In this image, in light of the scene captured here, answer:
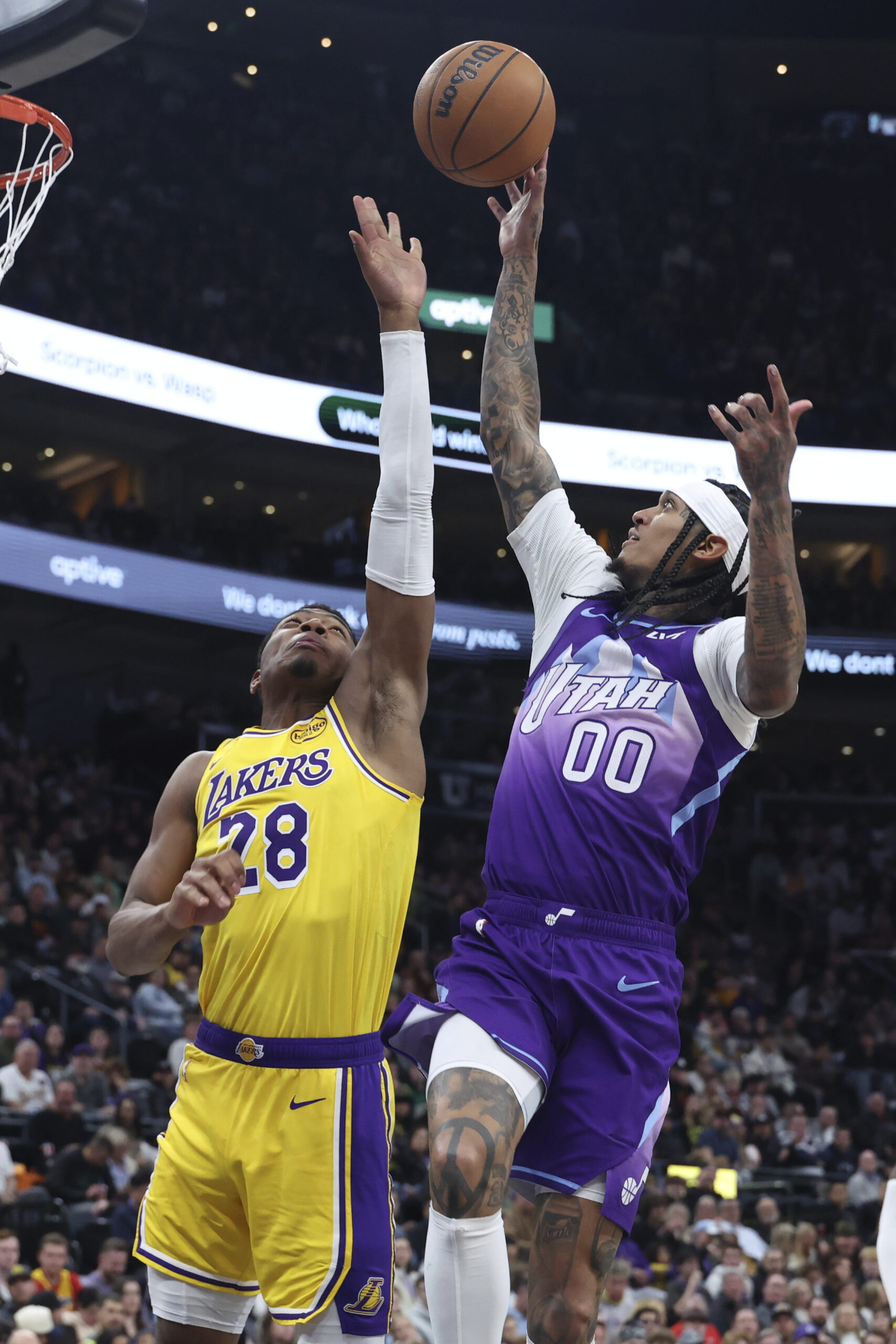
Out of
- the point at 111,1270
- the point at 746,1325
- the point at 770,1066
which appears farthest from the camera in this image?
the point at 770,1066

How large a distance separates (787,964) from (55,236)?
12.7 meters

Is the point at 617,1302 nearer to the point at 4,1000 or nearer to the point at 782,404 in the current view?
the point at 4,1000

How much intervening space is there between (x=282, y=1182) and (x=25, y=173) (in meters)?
4.48

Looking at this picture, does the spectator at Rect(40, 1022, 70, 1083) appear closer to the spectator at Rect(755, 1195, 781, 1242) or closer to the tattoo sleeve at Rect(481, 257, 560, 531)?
the spectator at Rect(755, 1195, 781, 1242)

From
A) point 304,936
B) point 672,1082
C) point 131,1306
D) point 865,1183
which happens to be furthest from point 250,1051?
point 672,1082

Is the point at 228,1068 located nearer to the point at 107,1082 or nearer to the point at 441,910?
the point at 107,1082

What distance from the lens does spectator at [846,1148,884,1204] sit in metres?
12.9

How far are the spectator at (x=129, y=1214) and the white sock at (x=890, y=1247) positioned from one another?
645cm

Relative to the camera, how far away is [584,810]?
3.60 m

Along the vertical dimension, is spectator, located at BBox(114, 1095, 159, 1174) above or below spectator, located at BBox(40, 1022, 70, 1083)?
below

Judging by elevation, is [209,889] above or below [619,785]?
below

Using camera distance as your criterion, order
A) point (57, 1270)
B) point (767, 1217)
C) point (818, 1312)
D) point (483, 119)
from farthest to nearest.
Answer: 1. point (767, 1217)
2. point (818, 1312)
3. point (57, 1270)
4. point (483, 119)

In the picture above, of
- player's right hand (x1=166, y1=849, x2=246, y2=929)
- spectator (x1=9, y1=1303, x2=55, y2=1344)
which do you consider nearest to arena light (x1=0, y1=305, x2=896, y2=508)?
spectator (x1=9, y1=1303, x2=55, y2=1344)

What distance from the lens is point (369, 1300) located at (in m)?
3.16
